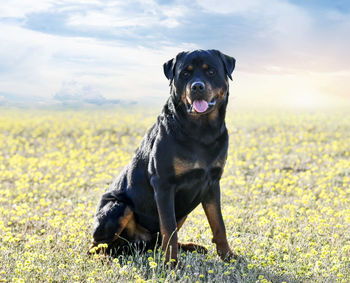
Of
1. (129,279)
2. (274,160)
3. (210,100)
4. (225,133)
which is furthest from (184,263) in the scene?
(274,160)

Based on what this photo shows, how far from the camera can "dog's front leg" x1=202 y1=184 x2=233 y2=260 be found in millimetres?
3834

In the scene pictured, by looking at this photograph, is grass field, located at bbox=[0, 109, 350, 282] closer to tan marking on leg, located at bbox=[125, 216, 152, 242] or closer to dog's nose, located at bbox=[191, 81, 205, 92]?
tan marking on leg, located at bbox=[125, 216, 152, 242]

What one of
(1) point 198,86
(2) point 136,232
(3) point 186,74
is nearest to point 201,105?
(1) point 198,86

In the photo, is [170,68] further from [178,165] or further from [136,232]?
[136,232]

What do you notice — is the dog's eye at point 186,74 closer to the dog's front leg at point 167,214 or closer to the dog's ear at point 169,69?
the dog's ear at point 169,69

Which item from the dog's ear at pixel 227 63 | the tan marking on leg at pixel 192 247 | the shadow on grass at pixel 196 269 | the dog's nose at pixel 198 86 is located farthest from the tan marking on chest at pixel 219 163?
the tan marking on leg at pixel 192 247

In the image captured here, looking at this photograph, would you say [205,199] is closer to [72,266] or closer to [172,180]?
[172,180]

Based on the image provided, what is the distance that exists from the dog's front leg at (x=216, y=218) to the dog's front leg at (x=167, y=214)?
1.49ft

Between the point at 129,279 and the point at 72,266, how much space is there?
0.51 meters

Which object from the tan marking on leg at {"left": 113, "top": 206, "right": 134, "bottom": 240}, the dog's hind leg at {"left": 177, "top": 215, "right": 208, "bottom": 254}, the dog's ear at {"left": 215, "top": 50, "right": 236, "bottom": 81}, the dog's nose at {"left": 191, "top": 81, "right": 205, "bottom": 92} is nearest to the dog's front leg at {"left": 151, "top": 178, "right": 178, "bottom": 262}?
the tan marking on leg at {"left": 113, "top": 206, "right": 134, "bottom": 240}

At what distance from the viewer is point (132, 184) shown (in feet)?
12.6

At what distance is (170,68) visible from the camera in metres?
3.84

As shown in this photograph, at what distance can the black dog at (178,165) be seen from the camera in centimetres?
353

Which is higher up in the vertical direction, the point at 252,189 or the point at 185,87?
the point at 185,87
